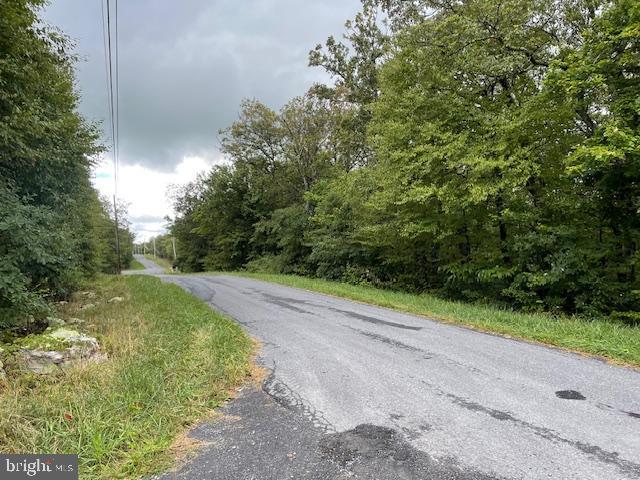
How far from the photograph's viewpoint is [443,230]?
11.9 m

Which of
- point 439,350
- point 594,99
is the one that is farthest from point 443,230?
point 439,350

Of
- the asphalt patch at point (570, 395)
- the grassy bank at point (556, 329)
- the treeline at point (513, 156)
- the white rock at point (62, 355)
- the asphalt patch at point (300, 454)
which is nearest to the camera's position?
the asphalt patch at point (300, 454)

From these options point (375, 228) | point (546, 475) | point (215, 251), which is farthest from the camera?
point (215, 251)

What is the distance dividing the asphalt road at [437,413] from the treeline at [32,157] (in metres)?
4.19

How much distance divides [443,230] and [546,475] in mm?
9855

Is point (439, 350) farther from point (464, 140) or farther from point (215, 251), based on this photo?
point (215, 251)

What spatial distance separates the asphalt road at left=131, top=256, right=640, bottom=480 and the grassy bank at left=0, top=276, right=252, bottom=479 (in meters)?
0.43

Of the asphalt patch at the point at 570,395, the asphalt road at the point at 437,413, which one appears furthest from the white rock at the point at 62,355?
the asphalt patch at the point at 570,395

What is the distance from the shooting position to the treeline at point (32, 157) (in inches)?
230
